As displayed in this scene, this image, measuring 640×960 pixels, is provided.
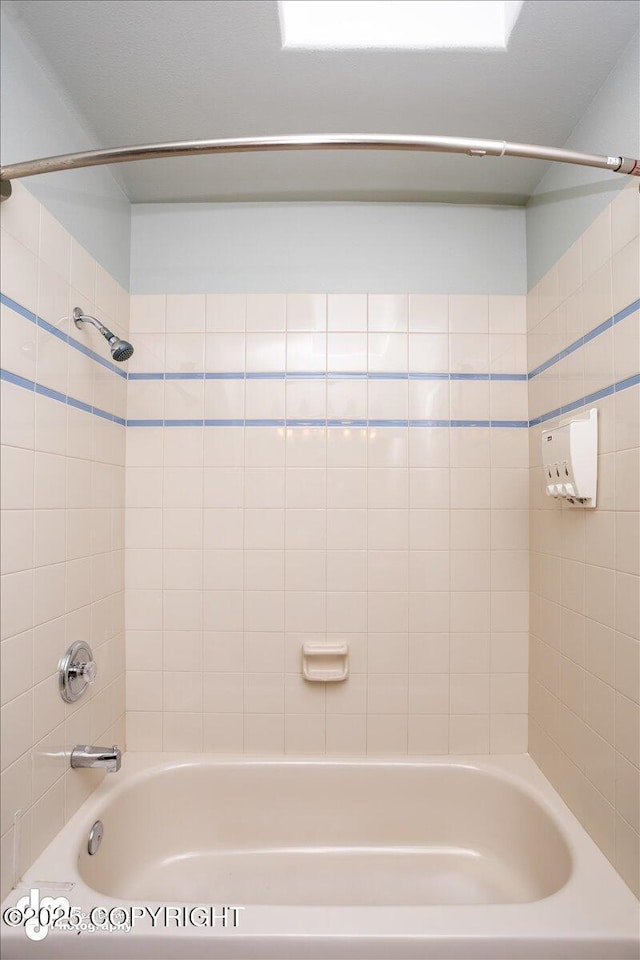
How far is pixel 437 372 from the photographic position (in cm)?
201

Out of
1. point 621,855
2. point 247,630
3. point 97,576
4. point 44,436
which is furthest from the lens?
point 247,630

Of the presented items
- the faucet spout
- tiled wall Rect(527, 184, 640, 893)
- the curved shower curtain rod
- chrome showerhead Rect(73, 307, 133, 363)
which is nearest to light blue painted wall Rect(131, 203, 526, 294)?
tiled wall Rect(527, 184, 640, 893)

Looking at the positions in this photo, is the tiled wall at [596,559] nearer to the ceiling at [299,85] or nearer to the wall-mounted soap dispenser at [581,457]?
the wall-mounted soap dispenser at [581,457]

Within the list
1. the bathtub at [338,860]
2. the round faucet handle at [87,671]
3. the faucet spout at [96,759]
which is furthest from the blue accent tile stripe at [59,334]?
the bathtub at [338,860]

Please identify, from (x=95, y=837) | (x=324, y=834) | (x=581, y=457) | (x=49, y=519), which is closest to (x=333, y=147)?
(x=581, y=457)

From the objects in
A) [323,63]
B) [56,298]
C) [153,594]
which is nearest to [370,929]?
[153,594]

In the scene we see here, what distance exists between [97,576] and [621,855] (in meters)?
1.69

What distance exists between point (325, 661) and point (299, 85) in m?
1.83

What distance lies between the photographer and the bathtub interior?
1.74m

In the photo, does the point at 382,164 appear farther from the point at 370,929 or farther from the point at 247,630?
the point at 370,929

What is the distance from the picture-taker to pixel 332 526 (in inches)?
78.7

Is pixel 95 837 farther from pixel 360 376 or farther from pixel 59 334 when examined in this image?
pixel 360 376

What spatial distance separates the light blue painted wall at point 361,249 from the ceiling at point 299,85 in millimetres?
111

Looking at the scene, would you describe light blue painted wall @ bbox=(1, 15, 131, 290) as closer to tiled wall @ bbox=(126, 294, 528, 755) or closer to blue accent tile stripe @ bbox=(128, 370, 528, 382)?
tiled wall @ bbox=(126, 294, 528, 755)
